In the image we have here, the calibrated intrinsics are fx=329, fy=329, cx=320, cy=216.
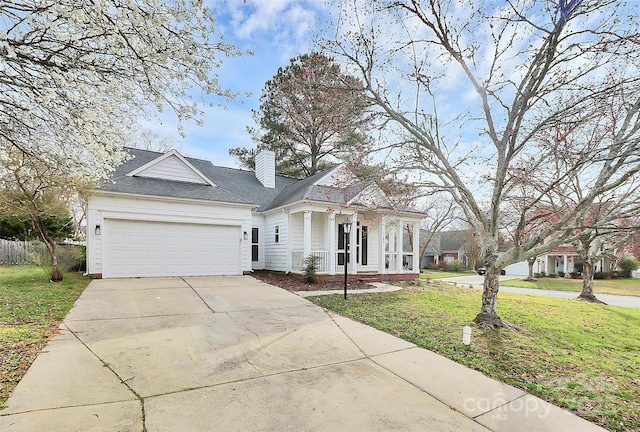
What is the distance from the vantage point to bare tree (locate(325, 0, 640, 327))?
550 centimetres

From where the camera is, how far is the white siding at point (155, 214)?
10.7 meters

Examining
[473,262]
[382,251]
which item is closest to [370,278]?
[382,251]

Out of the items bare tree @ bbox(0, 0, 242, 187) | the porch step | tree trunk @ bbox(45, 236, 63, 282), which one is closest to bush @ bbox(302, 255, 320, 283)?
the porch step

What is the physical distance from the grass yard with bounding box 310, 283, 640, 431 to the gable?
776 cm

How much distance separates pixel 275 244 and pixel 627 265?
30.4m

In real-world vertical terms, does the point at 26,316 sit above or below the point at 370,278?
above

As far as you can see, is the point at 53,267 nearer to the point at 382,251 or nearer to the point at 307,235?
the point at 307,235

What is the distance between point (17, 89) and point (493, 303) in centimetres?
861

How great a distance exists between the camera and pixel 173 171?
13.1 meters

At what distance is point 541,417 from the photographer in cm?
341

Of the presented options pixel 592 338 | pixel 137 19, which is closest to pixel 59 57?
pixel 137 19

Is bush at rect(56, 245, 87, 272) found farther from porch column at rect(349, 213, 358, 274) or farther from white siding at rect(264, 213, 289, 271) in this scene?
porch column at rect(349, 213, 358, 274)

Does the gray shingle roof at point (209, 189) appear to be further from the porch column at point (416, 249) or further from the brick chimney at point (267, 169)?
the porch column at point (416, 249)

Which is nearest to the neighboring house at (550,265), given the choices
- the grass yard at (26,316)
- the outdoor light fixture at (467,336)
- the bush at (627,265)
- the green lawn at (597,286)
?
the bush at (627,265)
